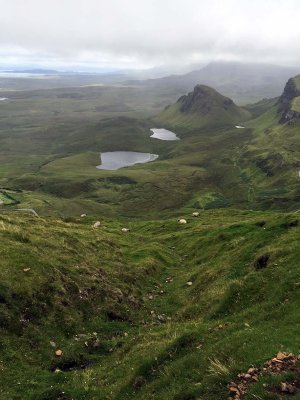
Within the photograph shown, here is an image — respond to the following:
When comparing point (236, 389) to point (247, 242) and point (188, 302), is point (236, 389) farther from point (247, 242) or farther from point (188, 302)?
point (247, 242)

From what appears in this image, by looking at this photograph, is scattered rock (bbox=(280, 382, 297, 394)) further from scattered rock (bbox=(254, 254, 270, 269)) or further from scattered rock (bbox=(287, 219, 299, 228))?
scattered rock (bbox=(287, 219, 299, 228))

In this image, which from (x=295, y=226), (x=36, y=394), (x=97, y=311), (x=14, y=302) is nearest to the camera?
(x=36, y=394)

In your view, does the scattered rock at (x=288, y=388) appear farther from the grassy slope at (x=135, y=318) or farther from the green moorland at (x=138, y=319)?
the grassy slope at (x=135, y=318)

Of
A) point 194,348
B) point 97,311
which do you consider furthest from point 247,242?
point 194,348

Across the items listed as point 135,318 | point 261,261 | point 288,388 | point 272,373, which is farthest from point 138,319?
point 288,388

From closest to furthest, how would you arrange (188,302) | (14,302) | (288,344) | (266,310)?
1. (288,344)
2. (266,310)
3. (14,302)
4. (188,302)

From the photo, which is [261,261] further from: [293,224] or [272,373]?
[272,373]

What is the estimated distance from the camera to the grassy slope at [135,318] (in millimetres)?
22812

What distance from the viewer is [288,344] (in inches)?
857

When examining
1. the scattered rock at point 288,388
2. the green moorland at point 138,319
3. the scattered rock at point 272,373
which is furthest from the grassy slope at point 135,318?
the scattered rock at point 288,388

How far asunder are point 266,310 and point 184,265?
3299cm

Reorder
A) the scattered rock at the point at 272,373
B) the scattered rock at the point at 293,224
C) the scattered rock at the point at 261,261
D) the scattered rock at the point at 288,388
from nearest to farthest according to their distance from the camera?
the scattered rock at the point at 288,388 < the scattered rock at the point at 272,373 < the scattered rock at the point at 261,261 < the scattered rock at the point at 293,224

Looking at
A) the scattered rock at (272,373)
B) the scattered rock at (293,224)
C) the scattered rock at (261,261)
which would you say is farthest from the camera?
the scattered rock at (293,224)

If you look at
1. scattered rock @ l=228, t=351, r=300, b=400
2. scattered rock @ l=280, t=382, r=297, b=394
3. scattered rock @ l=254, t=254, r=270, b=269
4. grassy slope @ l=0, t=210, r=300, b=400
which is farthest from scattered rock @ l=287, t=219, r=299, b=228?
scattered rock @ l=280, t=382, r=297, b=394
